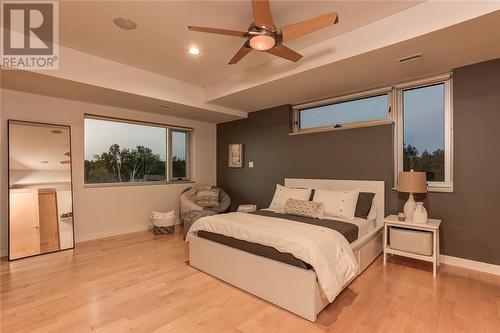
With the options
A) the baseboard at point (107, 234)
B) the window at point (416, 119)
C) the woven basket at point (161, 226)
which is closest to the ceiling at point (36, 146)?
the baseboard at point (107, 234)

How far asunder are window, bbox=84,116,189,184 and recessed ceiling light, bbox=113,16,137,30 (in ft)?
7.58

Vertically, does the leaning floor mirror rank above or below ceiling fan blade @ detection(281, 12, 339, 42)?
below

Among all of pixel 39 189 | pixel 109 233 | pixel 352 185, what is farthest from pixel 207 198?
pixel 352 185

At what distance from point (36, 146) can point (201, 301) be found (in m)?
3.31

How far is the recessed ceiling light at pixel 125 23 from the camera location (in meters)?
2.41

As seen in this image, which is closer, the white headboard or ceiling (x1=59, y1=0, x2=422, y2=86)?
ceiling (x1=59, y1=0, x2=422, y2=86)

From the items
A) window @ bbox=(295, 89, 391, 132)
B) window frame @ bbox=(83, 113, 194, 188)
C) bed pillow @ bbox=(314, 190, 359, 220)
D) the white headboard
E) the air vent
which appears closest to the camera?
the air vent

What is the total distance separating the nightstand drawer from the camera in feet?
9.37

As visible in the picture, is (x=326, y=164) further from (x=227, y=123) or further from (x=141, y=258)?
(x=141, y=258)

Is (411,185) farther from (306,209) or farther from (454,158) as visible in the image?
(306,209)

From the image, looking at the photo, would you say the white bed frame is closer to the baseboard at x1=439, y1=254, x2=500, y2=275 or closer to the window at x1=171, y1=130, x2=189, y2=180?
the baseboard at x1=439, y1=254, x2=500, y2=275

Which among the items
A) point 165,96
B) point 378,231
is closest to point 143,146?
point 165,96

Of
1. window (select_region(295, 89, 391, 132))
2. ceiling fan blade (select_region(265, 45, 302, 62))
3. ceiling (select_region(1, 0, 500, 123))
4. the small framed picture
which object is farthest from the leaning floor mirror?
window (select_region(295, 89, 391, 132))

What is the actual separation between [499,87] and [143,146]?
5.41m
